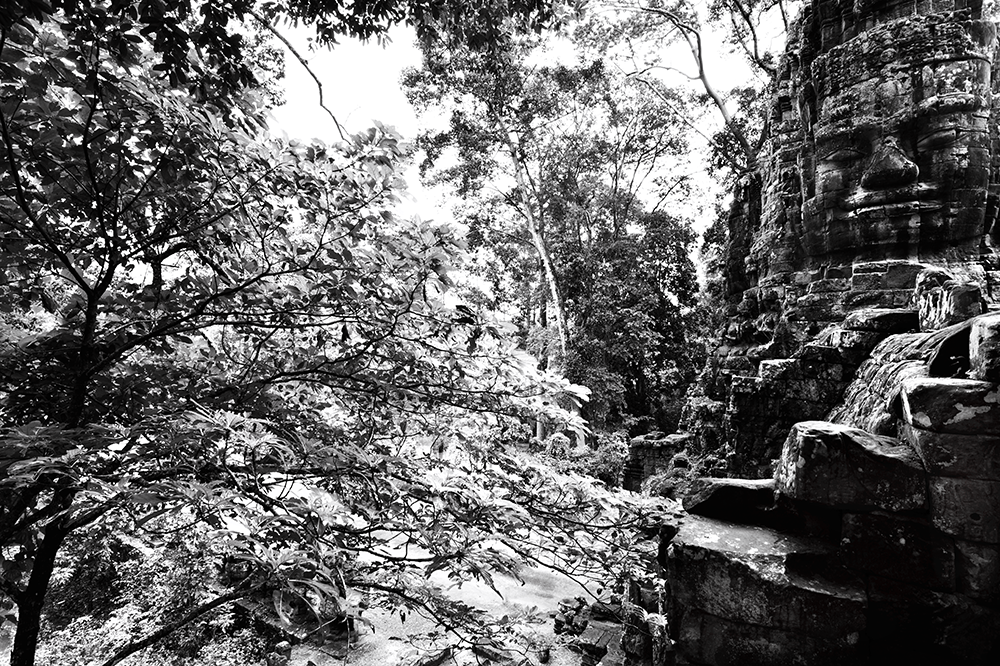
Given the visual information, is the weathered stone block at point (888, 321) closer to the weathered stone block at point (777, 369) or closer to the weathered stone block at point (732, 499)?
the weathered stone block at point (777, 369)

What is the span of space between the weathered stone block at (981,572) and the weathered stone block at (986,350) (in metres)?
0.61

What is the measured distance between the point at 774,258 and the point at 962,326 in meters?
9.28

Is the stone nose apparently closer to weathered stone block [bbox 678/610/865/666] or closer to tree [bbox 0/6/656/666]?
tree [bbox 0/6/656/666]

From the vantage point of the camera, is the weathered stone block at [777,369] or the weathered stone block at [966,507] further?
the weathered stone block at [777,369]

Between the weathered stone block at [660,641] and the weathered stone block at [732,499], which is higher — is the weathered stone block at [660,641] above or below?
below

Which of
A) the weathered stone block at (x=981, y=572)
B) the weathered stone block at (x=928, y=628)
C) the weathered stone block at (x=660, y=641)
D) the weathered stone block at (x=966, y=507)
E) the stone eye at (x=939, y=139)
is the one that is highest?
the stone eye at (x=939, y=139)

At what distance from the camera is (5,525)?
2.05 meters

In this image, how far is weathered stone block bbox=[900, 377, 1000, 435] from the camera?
1814 mm

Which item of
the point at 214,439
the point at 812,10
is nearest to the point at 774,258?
the point at 812,10

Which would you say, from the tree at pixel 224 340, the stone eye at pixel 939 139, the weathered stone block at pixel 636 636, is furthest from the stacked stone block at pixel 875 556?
the stone eye at pixel 939 139

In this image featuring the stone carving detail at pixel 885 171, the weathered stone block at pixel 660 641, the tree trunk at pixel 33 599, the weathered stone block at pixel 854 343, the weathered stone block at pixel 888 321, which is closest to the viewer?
the weathered stone block at pixel 660 641

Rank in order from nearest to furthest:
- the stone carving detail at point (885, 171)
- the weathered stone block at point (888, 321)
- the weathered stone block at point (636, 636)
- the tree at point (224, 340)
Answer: the tree at point (224, 340) → the weathered stone block at point (636, 636) → the weathered stone block at point (888, 321) → the stone carving detail at point (885, 171)

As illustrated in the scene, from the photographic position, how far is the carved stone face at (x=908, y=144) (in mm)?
7641

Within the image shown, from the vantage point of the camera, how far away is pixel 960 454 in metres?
1.85
